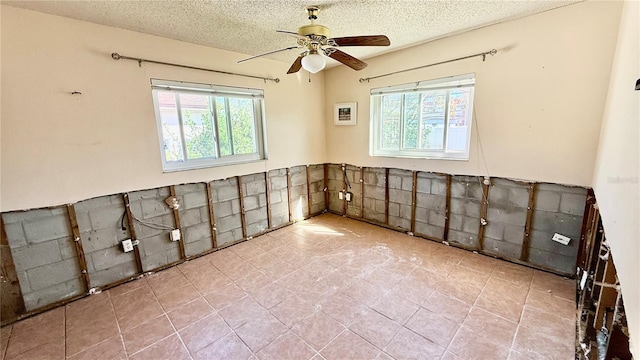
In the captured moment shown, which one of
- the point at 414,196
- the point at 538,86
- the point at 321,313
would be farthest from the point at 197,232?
the point at 538,86

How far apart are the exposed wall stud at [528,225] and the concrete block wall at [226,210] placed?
3.26m

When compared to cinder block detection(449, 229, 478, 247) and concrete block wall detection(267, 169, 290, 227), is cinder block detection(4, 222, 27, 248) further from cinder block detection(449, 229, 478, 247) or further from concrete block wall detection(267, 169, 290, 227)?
cinder block detection(449, 229, 478, 247)

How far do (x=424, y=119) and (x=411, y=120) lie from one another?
0.18 metres

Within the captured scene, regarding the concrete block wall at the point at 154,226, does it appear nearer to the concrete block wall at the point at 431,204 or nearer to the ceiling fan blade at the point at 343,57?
the ceiling fan blade at the point at 343,57

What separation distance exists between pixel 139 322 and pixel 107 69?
2.19 m

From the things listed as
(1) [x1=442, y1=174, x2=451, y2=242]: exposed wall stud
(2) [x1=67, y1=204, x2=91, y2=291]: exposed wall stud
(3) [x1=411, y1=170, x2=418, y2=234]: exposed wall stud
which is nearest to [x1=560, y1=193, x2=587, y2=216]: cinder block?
(1) [x1=442, y1=174, x2=451, y2=242]: exposed wall stud

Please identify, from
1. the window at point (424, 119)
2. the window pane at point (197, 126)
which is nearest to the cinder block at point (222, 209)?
the window pane at point (197, 126)

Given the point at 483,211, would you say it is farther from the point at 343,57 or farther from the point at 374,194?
the point at 343,57

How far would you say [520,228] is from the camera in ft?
8.89

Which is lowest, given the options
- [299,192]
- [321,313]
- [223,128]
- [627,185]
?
[321,313]

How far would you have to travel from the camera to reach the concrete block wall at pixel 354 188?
161 inches

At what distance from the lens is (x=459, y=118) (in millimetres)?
3004

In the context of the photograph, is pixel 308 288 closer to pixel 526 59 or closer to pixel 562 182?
pixel 562 182

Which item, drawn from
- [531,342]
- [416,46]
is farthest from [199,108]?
[531,342]
